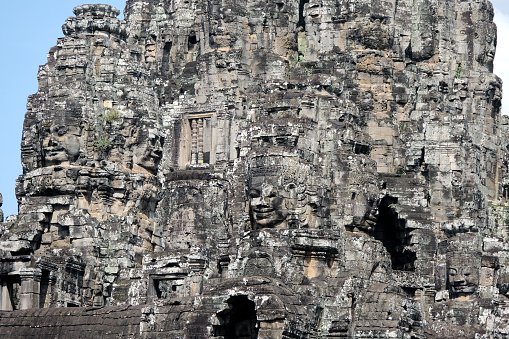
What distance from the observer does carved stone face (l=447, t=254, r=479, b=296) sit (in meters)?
87.5

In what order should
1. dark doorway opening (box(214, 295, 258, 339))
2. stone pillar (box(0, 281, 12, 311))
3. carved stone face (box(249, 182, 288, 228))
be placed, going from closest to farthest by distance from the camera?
1. dark doorway opening (box(214, 295, 258, 339))
2. carved stone face (box(249, 182, 288, 228))
3. stone pillar (box(0, 281, 12, 311))

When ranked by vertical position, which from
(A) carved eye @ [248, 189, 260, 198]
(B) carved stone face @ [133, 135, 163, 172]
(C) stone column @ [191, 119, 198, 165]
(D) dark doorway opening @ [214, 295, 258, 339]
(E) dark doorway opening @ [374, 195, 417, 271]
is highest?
(C) stone column @ [191, 119, 198, 165]

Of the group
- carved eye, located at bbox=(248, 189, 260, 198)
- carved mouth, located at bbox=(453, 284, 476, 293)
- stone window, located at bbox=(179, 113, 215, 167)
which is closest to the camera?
carved eye, located at bbox=(248, 189, 260, 198)

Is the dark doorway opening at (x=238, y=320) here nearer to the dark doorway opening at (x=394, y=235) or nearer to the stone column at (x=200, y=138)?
the dark doorway opening at (x=394, y=235)

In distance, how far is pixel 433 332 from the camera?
83.8m

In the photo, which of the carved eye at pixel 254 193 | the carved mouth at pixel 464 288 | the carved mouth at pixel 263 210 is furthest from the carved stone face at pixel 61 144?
the carved mouth at pixel 464 288

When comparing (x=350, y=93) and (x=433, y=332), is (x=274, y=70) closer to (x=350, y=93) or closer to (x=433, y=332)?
(x=350, y=93)

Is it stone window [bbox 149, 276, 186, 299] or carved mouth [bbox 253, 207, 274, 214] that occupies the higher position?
carved mouth [bbox 253, 207, 274, 214]

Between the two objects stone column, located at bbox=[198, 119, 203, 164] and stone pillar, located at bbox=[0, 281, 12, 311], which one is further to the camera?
stone column, located at bbox=[198, 119, 203, 164]

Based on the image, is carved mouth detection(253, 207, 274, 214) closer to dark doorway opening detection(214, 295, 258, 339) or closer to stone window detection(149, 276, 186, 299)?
dark doorway opening detection(214, 295, 258, 339)

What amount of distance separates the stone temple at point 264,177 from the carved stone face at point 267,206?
0.28ft

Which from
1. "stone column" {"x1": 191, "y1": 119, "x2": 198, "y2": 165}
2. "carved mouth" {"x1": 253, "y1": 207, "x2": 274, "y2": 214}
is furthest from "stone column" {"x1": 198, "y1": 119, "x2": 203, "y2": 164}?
"carved mouth" {"x1": 253, "y1": 207, "x2": 274, "y2": 214}

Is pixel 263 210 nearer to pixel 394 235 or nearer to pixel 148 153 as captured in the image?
pixel 394 235

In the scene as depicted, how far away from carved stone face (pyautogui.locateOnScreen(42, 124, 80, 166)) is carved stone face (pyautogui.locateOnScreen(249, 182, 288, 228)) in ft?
41.5
